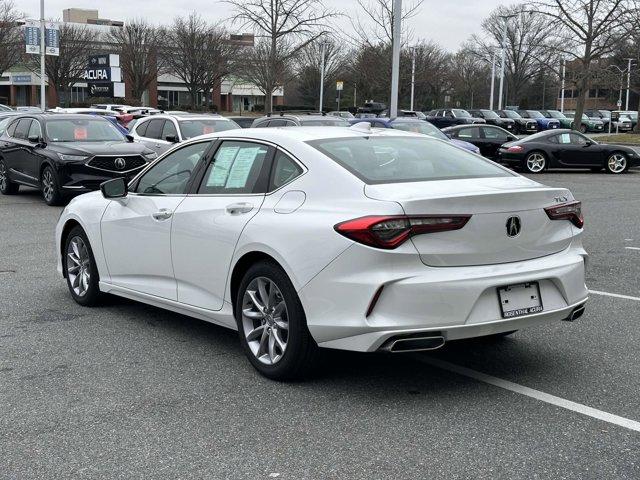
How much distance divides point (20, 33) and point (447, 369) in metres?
60.2

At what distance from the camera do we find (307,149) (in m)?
5.04

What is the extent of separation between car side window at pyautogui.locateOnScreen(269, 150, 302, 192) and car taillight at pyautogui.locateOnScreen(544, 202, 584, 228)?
153 cm

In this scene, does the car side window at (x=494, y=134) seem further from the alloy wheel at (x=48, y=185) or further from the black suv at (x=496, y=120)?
the black suv at (x=496, y=120)

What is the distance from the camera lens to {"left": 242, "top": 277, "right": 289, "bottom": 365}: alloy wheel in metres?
4.85

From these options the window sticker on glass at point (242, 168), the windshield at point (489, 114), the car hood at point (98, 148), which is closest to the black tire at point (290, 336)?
the window sticker on glass at point (242, 168)

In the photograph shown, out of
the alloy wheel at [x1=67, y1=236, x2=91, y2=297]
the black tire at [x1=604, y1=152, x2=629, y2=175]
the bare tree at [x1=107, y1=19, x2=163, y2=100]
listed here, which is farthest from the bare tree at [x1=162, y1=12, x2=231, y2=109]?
the alloy wheel at [x1=67, y1=236, x2=91, y2=297]

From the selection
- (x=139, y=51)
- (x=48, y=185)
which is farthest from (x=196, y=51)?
(x=48, y=185)

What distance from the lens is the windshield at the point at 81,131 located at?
51.2ft

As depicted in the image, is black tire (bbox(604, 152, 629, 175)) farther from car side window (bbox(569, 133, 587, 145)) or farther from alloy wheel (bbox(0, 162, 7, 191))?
alloy wheel (bbox(0, 162, 7, 191))

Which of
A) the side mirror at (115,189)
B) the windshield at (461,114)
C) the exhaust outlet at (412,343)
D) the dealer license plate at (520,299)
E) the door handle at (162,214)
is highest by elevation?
the windshield at (461,114)

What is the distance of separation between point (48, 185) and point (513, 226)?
12062 millimetres

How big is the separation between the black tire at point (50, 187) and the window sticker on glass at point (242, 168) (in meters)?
10.0

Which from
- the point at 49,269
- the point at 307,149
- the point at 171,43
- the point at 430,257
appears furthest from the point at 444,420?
the point at 171,43

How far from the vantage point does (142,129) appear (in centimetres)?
1839
